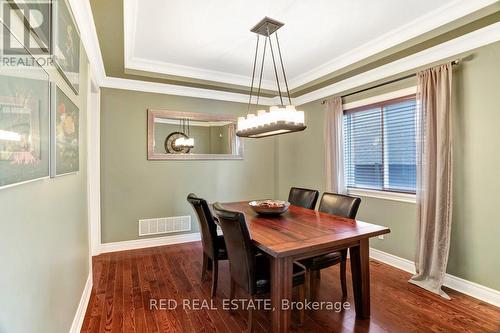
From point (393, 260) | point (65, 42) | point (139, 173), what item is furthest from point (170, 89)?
point (393, 260)

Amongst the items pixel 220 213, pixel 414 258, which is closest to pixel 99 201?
pixel 220 213

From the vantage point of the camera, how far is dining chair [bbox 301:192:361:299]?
2.23 meters

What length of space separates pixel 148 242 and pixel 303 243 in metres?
2.96

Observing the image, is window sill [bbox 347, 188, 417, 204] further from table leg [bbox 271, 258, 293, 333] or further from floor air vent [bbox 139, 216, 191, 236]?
floor air vent [bbox 139, 216, 191, 236]

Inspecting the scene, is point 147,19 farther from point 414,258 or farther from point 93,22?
point 414,258

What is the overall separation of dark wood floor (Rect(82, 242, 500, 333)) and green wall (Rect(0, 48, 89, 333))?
43 cm

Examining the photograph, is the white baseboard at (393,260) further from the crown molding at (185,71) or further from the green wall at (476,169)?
the crown molding at (185,71)

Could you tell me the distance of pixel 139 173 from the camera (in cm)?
387

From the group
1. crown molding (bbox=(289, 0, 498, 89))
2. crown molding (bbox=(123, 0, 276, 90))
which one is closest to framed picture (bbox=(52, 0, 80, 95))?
crown molding (bbox=(123, 0, 276, 90))

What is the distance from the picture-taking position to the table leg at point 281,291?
1685 mm

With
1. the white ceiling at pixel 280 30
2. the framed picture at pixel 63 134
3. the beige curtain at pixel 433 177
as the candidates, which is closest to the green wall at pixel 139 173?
the white ceiling at pixel 280 30

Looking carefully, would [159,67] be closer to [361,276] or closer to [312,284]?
[312,284]

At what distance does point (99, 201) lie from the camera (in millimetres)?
3621

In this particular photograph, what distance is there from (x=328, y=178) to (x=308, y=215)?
1527 mm
